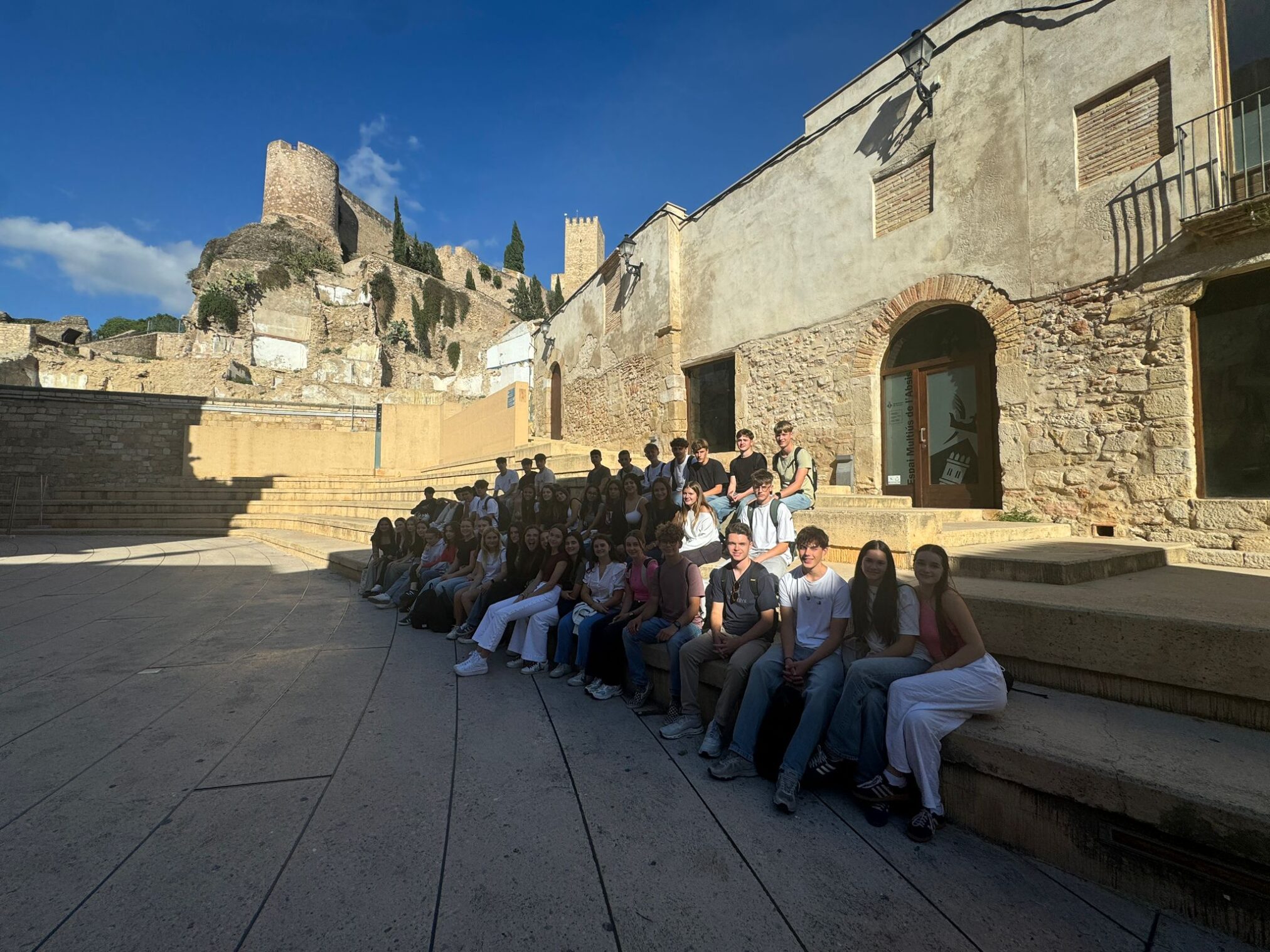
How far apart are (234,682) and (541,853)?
3098 millimetres

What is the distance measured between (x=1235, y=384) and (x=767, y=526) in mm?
5052

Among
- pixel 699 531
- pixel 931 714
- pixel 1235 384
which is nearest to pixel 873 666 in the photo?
pixel 931 714

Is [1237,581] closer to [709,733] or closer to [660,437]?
[709,733]

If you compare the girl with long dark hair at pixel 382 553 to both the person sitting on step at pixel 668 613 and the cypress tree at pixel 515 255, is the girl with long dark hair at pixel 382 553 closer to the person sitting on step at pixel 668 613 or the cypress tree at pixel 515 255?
the person sitting on step at pixel 668 613

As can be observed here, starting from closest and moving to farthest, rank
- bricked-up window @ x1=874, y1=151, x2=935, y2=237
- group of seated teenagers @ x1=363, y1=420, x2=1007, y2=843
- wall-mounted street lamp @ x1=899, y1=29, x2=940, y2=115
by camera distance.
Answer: group of seated teenagers @ x1=363, y1=420, x2=1007, y2=843 → wall-mounted street lamp @ x1=899, y1=29, x2=940, y2=115 → bricked-up window @ x1=874, y1=151, x2=935, y2=237

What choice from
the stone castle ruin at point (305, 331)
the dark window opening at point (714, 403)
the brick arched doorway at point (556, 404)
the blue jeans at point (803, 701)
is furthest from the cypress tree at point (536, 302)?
the blue jeans at point (803, 701)

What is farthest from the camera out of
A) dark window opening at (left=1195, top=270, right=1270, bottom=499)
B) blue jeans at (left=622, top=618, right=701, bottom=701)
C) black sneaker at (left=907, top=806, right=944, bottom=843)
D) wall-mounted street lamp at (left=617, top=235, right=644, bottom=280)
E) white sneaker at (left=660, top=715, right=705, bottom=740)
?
wall-mounted street lamp at (left=617, top=235, right=644, bottom=280)

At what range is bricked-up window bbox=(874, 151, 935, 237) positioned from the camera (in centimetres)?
786

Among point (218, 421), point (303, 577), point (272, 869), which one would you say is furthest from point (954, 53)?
point (218, 421)

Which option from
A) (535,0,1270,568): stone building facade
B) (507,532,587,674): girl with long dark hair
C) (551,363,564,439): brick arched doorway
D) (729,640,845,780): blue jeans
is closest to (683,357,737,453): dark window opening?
(535,0,1270,568): stone building facade

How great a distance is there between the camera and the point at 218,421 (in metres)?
18.1

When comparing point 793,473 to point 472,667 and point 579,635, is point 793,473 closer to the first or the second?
point 579,635

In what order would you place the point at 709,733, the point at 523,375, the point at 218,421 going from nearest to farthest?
1. the point at 709,733
2. the point at 218,421
3. the point at 523,375

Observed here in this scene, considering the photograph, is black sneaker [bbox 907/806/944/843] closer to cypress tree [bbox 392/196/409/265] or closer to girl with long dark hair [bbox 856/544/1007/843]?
girl with long dark hair [bbox 856/544/1007/843]
